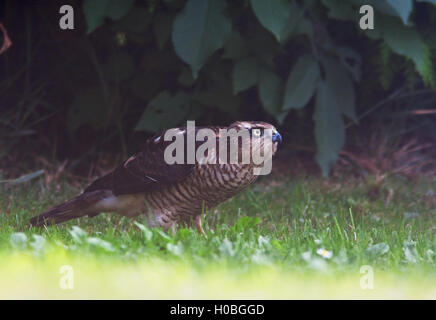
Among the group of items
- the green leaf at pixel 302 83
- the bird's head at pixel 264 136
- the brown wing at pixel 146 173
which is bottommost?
the brown wing at pixel 146 173

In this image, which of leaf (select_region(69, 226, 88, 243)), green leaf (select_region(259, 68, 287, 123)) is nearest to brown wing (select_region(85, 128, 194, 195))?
leaf (select_region(69, 226, 88, 243))

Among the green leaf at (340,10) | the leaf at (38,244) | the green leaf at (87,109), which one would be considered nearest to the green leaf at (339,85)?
the green leaf at (340,10)

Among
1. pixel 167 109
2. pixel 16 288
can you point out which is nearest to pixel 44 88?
pixel 167 109

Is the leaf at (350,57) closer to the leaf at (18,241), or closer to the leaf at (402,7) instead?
the leaf at (402,7)

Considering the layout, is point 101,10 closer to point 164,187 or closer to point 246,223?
point 164,187

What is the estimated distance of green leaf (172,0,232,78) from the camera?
441cm

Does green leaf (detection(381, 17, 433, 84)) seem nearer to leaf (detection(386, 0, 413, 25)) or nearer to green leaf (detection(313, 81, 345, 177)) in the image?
leaf (detection(386, 0, 413, 25))

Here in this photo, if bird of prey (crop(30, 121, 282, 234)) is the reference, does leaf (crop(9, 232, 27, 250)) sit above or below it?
below

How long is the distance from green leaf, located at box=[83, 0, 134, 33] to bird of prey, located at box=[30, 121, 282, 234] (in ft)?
3.34

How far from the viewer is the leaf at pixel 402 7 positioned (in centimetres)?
434

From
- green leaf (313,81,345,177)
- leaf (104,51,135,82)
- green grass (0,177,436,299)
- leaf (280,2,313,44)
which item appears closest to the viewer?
green grass (0,177,436,299)

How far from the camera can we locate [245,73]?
209 inches

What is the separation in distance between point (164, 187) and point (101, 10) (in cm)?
144

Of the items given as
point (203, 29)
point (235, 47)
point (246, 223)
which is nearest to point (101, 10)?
point (203, 29)
